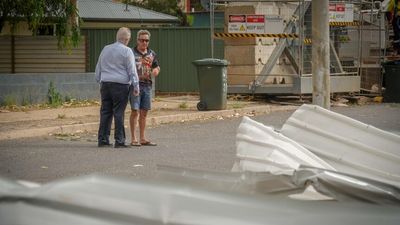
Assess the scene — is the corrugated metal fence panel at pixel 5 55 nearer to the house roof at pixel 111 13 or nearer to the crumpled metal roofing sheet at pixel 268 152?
the house roof at pixel 111 13

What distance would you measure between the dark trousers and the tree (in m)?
6.24

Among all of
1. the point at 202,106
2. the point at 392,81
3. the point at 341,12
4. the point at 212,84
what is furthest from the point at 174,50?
the point at 392,81

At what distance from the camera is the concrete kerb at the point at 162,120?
37.8 feet

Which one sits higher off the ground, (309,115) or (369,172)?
(309,115)

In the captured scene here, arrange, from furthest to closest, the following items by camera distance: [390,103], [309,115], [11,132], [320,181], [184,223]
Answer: [390,103] < [11,132] < [309,115] < [320,181] < [184,223]

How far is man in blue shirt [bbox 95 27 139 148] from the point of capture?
9.96m

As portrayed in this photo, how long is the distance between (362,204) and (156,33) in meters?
19.3

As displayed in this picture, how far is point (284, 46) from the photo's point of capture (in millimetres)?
18016

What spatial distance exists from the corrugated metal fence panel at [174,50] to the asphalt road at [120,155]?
7.73 meters

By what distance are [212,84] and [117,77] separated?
220 inches

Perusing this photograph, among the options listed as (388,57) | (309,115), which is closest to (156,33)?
(388,57)

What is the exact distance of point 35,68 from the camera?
1961cm

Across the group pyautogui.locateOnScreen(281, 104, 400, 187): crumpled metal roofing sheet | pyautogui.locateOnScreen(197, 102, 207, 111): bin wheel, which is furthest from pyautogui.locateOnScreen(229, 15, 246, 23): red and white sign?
pyautogui.locateOnScreen(281, 104, 400, 187): crumpled metal roofing sheet

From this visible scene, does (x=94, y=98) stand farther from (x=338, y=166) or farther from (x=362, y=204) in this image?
(x=362, y=204)
